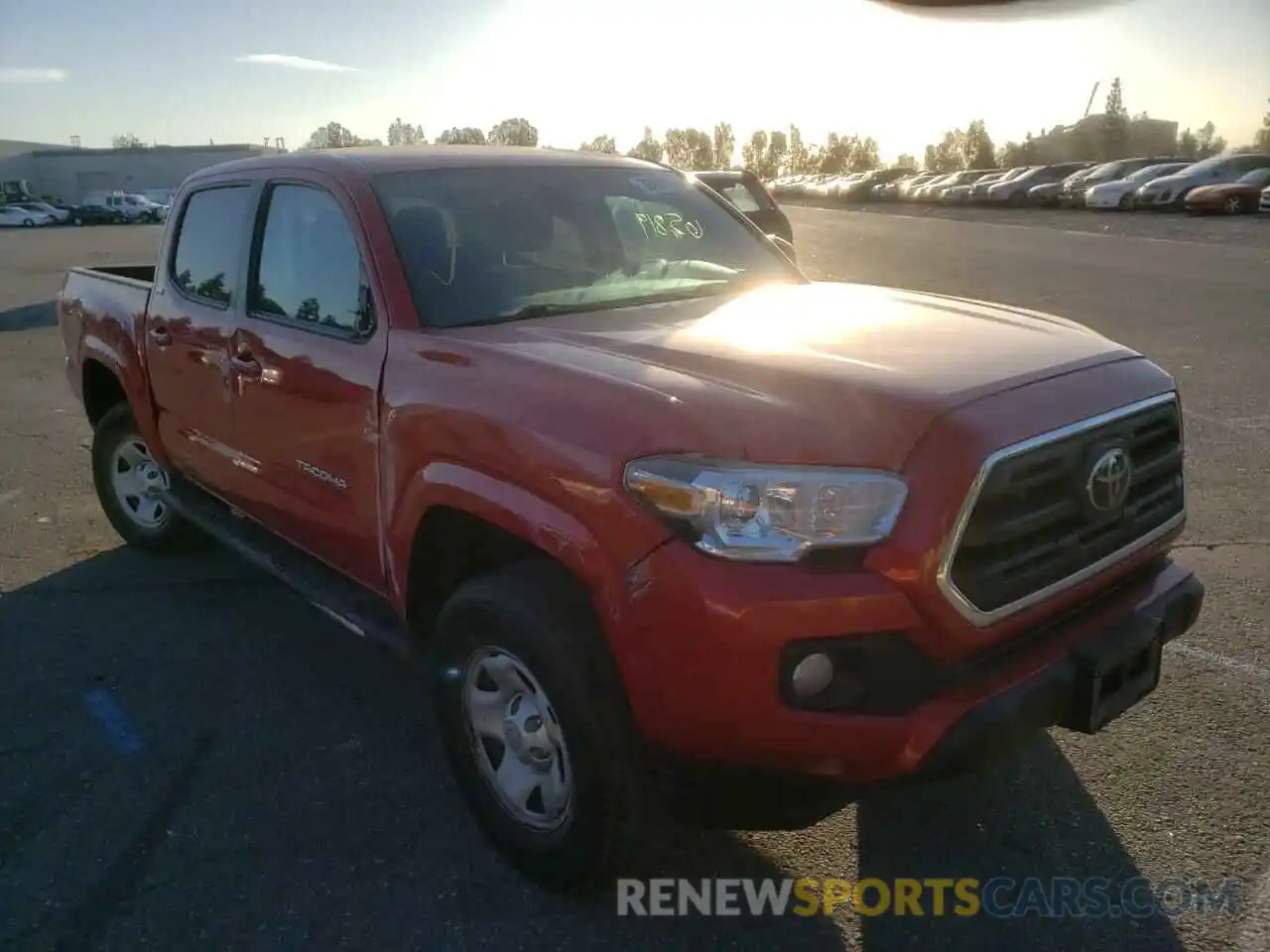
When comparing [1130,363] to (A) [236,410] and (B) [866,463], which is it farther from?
(A) [236,410]

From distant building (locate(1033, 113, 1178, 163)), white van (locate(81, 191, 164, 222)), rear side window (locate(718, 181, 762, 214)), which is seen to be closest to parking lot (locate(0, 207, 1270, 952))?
rear side window (locate(718, 181, 762, 214))

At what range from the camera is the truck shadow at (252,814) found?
2.84 metres

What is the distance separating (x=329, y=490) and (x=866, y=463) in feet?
6.38

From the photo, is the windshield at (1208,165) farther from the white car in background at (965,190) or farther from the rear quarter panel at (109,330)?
the rear quarter panel at (109,330)

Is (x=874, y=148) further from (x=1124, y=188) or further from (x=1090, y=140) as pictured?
(x=1124, y=188)

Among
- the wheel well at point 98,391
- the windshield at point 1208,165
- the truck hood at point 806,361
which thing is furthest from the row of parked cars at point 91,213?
the truck hood at point 806,361

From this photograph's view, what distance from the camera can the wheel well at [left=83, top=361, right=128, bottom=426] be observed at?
583cm

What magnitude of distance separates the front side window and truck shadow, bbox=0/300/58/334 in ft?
41.4

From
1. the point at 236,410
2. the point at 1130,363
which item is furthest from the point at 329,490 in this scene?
the point at 1130,363

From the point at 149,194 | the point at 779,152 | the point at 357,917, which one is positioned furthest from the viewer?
the point at 779,152

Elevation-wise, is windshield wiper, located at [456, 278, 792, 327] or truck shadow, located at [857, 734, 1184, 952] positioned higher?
windshield wiper, located at [456, 278, 792, 327]

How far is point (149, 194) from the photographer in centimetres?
7725

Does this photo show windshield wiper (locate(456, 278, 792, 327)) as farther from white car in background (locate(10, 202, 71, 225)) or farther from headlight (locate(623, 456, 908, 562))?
white car in background (locate(10, 202, 71, 225))

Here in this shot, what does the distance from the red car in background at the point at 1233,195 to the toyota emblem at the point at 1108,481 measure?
31650mm
